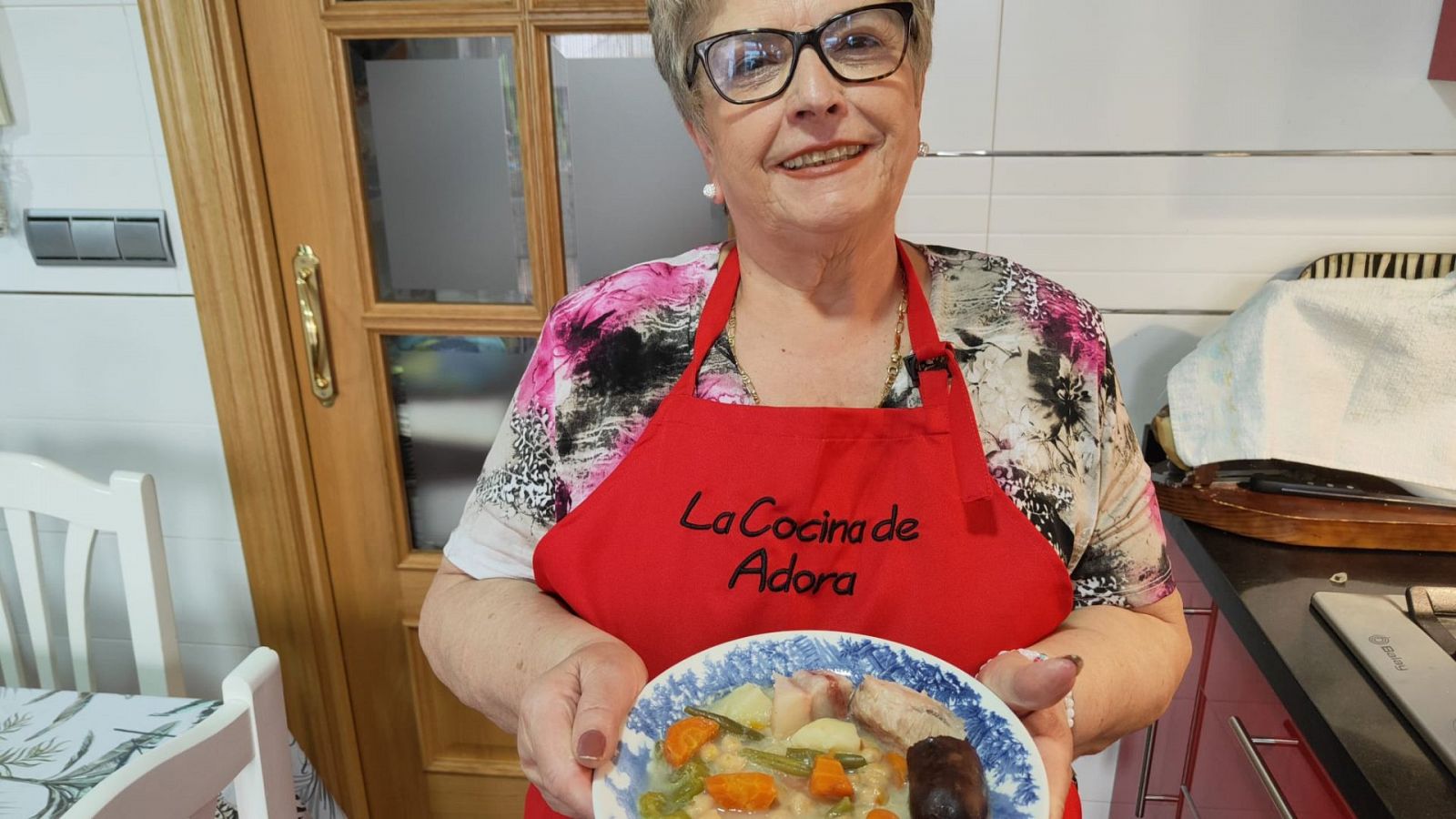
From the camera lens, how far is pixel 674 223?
154 cm

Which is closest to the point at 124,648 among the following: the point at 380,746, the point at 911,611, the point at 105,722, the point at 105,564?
the point at 105,564

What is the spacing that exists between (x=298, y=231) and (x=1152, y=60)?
1.38 meters

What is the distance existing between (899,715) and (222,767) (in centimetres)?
61

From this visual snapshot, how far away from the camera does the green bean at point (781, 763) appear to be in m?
0.69

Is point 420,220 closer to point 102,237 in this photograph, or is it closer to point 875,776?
point 102,237

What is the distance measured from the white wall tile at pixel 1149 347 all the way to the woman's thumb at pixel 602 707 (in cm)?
100

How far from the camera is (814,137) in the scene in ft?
2.72

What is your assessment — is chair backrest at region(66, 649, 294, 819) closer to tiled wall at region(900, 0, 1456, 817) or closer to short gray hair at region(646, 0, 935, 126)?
short gray hair at region(646, 0, 935, 126)

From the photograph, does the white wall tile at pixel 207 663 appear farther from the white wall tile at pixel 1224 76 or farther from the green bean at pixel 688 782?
the white wall tile at pixel 1224 76

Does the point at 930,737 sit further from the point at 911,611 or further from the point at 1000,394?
the point at 1000,394

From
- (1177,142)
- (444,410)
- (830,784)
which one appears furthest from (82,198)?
(1177,142)

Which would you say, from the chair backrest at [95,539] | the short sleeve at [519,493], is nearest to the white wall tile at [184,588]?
the chair backrest at [95,539]

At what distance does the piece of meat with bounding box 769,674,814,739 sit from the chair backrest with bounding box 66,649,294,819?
499mm

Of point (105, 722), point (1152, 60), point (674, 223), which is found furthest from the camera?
point (674, 223)
